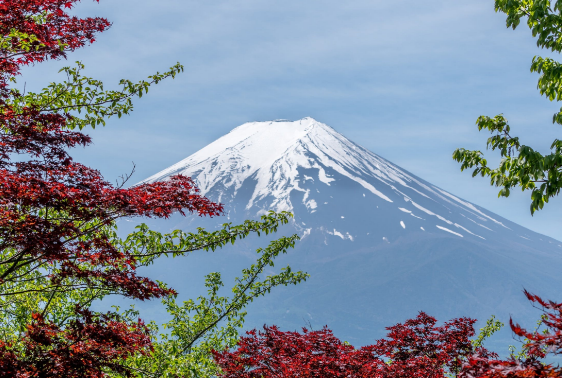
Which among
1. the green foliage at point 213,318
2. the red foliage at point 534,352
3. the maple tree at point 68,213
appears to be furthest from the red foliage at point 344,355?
the red foliage at point 534,352

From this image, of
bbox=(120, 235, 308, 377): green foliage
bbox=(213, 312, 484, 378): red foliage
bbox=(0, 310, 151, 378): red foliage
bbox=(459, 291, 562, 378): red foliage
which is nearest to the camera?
bbox=(459, 291, 562, 378): red foliage

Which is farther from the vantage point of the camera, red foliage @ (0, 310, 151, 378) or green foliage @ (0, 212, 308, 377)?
green foliage @ (0, 212, 308, 377)

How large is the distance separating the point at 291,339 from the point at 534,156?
18.4ft

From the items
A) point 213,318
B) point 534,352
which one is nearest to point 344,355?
point 213,318

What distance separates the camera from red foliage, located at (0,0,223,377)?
4.57 meters

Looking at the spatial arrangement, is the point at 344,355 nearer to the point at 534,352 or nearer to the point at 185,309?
the point at 185,309

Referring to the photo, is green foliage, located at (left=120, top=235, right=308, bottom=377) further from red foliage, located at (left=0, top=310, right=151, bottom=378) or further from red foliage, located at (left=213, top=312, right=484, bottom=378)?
red foliage, located at (left=0, top=310, right=151, bottom=378)

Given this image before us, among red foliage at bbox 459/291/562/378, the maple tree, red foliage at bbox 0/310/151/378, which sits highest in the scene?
the maple tree

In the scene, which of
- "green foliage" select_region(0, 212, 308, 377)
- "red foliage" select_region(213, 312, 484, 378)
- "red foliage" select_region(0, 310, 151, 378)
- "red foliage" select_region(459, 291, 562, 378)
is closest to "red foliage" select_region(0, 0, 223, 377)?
"red foliage" select_region(0, 310, 151, 378)

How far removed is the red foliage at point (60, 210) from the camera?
15.0ft

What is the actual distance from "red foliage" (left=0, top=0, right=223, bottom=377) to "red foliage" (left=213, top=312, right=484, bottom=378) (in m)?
2.05

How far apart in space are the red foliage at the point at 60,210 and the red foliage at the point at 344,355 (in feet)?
6.74

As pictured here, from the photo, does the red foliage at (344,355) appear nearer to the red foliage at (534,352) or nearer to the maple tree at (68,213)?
the maple tree at (68,213)

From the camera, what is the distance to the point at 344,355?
787 centimetres
